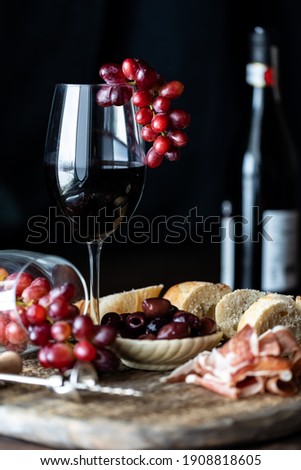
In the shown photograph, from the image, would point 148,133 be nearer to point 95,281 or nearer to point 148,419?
point 95,281

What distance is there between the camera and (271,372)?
3.18ft

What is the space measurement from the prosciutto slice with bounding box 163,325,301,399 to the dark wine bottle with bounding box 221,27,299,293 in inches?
45.6

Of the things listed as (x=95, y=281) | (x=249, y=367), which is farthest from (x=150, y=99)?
(x=249, y=367)

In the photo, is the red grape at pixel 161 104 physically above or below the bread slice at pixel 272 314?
above

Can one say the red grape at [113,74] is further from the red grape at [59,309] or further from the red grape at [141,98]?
the red grape at [59,309]

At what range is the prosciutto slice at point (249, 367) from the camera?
0.97m

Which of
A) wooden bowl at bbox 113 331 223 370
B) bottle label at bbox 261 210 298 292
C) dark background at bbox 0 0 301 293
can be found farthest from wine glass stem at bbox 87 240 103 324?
bottle label at bbox 261 210 298 292

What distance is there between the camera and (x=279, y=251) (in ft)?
7.06

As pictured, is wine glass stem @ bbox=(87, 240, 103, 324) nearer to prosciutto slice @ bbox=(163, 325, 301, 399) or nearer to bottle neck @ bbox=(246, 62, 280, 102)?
prosciutto slice @ bbox=(163, 325, 301, 399)

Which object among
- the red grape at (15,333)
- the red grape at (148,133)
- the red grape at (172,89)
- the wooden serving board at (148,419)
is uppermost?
the red grape at (172,89)

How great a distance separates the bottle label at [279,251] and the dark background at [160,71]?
177 mm

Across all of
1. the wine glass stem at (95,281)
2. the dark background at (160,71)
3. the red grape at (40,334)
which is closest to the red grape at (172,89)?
the wine glass stem at (95,281)

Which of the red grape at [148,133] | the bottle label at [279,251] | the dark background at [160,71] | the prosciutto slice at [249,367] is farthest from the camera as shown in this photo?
the dark background at [160,71]

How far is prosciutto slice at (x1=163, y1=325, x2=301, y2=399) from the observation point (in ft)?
3.17
